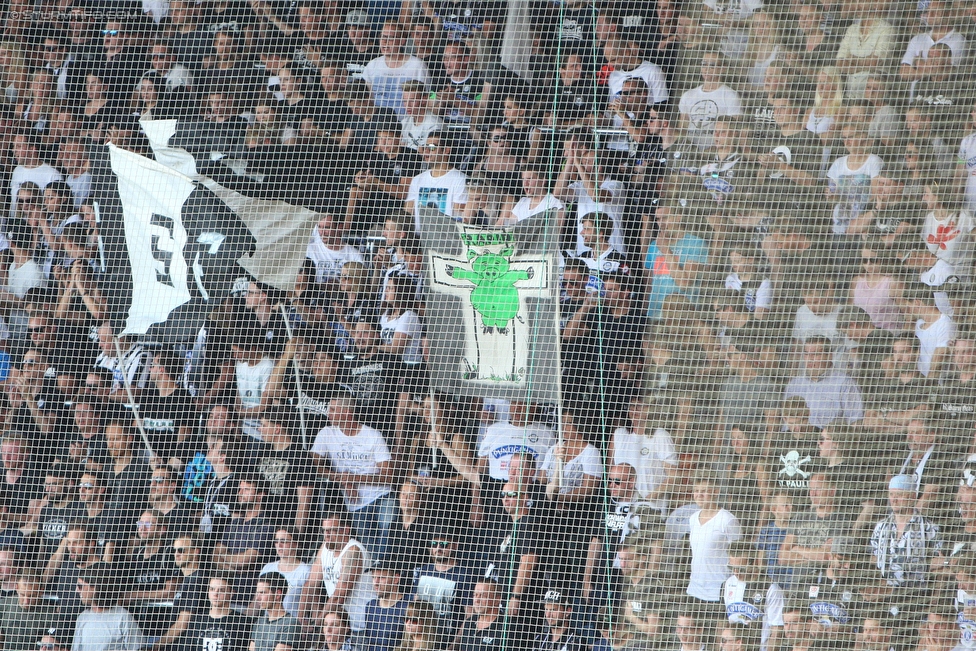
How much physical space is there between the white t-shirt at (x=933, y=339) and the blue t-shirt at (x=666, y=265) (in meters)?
0.98

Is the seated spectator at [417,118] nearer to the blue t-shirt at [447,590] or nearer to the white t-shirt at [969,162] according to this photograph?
the blue t-shirt at [447,590]

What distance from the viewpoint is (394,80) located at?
5.22m

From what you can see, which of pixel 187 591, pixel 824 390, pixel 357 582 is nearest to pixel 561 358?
pixel 824 390

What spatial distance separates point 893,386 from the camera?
4.41 metres

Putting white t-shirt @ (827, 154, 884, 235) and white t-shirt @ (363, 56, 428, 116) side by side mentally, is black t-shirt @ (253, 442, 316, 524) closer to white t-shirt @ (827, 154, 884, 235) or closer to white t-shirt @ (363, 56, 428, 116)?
white t-shirt @ (363, 56, 428, 116)

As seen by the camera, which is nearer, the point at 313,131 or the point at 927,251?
the point at 927,251

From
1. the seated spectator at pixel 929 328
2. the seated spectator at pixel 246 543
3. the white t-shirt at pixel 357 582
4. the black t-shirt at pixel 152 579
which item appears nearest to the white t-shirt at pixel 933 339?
the seated spectator at pixel 929 328

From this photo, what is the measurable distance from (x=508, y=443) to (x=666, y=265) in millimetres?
1100

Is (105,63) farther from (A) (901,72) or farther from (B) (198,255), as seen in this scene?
(A) (901,72)

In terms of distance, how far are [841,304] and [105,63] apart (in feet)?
13.2

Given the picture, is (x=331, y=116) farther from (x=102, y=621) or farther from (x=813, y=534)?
(x=813, y=534)

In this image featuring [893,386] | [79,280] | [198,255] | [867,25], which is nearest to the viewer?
[893,386]

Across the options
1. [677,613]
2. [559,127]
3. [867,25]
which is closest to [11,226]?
[559,127]

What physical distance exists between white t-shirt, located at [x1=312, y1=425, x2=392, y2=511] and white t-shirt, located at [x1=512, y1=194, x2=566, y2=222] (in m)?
1.24
